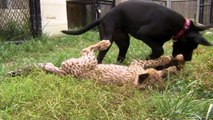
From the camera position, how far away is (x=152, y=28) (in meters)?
3.80

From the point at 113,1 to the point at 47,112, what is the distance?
311 inches

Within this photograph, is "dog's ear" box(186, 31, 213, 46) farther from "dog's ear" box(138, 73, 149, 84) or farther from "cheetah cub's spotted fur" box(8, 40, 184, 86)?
"dog's ear" box(138, 73, 149, 84)

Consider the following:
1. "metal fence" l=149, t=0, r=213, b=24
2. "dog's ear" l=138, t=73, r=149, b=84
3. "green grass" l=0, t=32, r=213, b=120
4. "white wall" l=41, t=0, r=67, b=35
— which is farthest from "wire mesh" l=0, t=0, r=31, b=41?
"metal fence" l=149, t=0, r=213, b=24

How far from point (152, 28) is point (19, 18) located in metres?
3.81

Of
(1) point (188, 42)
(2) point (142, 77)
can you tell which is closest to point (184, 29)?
(1) point (188, 42)

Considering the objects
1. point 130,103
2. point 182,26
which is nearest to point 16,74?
point 130,103

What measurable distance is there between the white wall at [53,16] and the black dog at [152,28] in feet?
12.6

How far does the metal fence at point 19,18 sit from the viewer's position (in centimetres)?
659

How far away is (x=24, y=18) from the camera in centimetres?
683

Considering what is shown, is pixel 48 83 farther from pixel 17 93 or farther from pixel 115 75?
pixel 115 75

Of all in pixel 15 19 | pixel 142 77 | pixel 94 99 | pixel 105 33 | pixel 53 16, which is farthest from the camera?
pixel 53 16

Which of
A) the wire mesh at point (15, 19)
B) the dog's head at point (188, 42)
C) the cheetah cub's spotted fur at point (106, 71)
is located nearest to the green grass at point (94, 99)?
the cheetah cub's spotted fur at point (106, 71)

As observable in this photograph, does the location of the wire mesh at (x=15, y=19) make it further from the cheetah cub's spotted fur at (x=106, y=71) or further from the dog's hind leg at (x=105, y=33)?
the cheetah cub's spotted fur at (x=106, y=71)

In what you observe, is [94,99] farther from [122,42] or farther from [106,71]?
[122,42]
